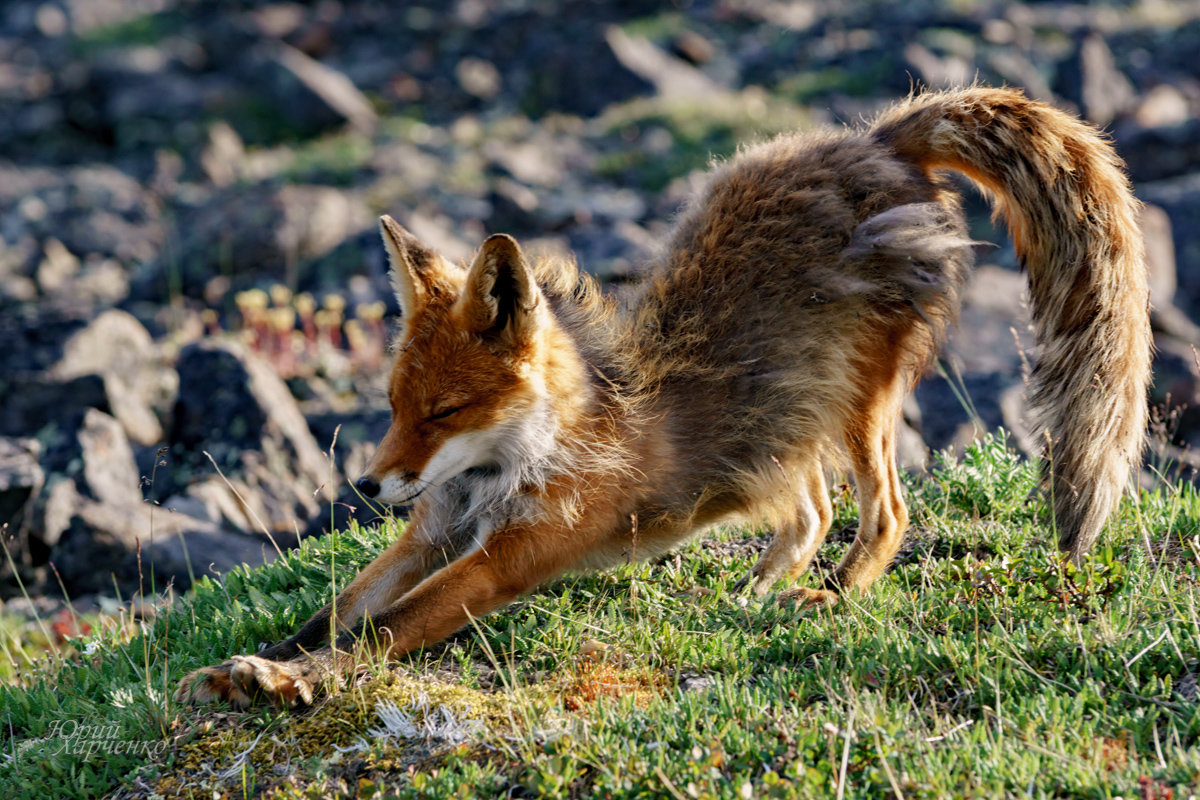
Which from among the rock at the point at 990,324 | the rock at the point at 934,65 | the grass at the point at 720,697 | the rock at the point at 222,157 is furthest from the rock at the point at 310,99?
the grass at the point at 720,697

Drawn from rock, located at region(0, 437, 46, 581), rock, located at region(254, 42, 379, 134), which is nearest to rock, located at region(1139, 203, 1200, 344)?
rock, located at region(0, 437, 46, 581)

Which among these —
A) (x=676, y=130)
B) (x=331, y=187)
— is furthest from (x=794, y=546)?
Result: (x=676, y=130)

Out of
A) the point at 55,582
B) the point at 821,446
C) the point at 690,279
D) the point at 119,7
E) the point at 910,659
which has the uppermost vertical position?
the point at 119,7

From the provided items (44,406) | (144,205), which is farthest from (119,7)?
(44,406)

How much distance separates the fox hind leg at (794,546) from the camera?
16.5 feet

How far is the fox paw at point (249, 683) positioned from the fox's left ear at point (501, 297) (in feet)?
5.31

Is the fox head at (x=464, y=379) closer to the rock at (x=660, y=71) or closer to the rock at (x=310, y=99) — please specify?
the rock at (x=660, y=71)

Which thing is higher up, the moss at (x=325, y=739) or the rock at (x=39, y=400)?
the moss at (x=325, y=739)

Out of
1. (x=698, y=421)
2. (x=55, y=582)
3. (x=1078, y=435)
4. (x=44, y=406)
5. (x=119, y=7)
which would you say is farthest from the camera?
(x=119, y=7)

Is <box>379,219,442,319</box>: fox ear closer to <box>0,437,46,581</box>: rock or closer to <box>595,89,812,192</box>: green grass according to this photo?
<box>0,437,46,581</box>: rock

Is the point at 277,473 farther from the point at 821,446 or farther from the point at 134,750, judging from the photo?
the point at 821,446

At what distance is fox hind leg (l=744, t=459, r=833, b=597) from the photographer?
5.04m

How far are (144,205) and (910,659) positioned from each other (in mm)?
16243

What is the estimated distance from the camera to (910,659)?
12.9 ft
